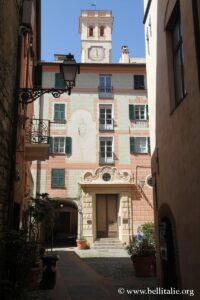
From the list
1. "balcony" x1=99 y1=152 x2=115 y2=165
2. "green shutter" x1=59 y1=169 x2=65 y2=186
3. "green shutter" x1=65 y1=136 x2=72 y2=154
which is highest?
"green shutter" x1=65 y1=136 x2=72 y2=154

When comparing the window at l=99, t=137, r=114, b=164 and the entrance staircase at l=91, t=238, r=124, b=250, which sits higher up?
the window at l=99, t=137, r=114, b=164

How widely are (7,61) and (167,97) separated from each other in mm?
3639

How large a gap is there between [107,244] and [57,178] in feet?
18.6

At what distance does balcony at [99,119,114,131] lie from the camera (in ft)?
84.0

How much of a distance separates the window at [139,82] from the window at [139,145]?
13.2 ft

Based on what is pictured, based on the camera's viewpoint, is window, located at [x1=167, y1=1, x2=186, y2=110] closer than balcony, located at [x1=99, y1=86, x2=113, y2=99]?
Yes

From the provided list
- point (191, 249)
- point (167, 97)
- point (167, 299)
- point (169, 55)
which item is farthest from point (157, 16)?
point (167, 299)

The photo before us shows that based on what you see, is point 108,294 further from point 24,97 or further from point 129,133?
point 129,133

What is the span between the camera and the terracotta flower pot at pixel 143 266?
33.9ft

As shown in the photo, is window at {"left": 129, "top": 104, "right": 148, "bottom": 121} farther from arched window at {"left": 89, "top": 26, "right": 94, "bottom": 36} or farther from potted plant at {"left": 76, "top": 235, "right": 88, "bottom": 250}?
arched window at {"left": 89, "top": 26, "right": 94, "bottom": 36}

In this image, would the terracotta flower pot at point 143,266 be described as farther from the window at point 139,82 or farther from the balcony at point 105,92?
the window at point 139,82

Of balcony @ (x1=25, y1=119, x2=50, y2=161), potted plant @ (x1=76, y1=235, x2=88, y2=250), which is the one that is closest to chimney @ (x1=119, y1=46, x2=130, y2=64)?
potted plant @ (x1=76, y1=235, x2=88, y2=250)

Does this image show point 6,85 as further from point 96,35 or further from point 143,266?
point 96,35

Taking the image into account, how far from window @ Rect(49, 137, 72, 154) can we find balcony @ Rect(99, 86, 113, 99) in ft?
13.8
